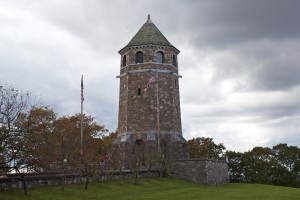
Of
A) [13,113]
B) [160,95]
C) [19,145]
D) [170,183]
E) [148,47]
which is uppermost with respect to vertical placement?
[148,47]

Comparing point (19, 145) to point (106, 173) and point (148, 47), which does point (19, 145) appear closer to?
point (106, 173)

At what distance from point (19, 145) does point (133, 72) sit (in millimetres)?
25797

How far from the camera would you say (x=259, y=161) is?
59781mm

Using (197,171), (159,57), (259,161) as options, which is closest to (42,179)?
(197,171)

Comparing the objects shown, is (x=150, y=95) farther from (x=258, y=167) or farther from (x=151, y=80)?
(x=258, y=167)

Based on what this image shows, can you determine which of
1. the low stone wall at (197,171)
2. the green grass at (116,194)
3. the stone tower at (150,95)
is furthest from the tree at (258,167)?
the green grass at (116,194)

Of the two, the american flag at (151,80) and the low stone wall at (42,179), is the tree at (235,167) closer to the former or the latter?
the american flag at (151,80)

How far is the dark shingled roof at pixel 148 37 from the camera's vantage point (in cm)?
4719

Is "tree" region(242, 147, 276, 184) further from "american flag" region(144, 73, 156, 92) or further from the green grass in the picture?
the green grass

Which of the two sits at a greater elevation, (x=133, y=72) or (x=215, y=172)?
(x=133, y=72)

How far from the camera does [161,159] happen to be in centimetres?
3953

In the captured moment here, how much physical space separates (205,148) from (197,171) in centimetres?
2366

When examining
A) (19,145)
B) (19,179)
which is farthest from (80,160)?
(19,145)

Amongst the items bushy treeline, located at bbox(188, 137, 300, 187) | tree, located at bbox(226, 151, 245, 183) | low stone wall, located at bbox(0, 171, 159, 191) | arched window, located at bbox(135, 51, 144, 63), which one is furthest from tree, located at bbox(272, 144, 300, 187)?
low stone wall, located at bbox(0, 171, 159, 191)
